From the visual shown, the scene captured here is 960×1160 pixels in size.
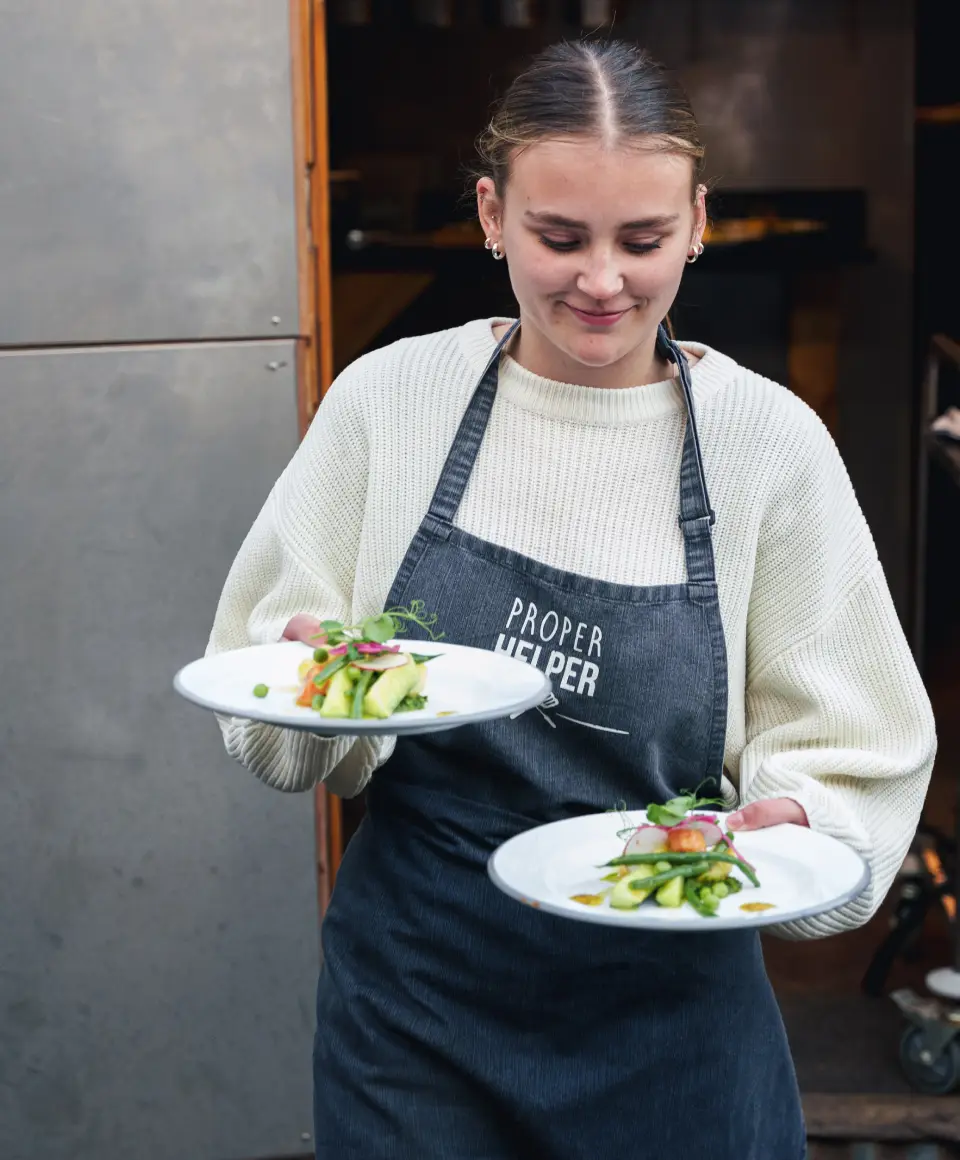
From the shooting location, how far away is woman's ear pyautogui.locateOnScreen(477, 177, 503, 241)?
1.75 m

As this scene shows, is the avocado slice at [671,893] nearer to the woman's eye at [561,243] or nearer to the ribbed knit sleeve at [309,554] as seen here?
the ribbed knit sleeve at [309,554]

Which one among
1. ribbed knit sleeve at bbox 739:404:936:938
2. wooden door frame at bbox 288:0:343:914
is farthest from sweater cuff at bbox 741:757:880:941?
wooden door frame at bbox 288:0:343:914

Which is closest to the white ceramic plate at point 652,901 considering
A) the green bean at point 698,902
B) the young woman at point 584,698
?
the green bean at point 698,902

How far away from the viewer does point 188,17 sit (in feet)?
8.87

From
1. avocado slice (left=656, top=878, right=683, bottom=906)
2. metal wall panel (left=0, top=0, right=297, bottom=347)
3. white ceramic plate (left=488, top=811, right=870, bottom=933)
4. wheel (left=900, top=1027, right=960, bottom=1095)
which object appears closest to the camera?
white ceramic plate (left=488, top=811, right=870, bottom=933)

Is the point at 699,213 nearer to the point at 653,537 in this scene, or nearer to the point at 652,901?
the point at 653,537

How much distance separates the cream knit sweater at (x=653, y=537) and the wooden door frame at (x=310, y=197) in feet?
3.23

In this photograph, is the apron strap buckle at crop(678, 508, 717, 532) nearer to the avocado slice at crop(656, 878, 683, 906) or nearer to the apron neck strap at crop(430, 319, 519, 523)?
the apron neck strap at crop(430, 319, 519, 523)

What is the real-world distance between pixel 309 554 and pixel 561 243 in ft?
1.48

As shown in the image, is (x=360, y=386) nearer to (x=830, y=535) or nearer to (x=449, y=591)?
(x=449, y=591)

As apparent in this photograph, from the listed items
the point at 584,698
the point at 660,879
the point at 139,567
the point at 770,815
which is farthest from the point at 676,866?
the point at 139,567

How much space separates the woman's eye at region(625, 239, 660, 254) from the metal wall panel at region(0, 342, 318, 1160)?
1.33 metres

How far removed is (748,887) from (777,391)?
1.91ft

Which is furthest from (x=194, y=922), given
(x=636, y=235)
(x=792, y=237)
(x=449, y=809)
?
(x=792, y=237)
